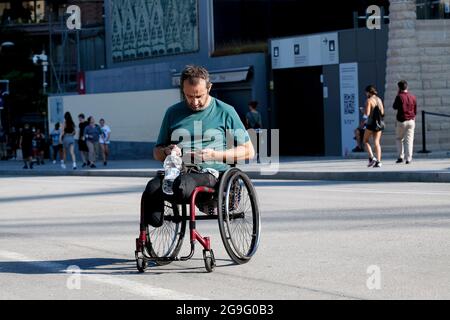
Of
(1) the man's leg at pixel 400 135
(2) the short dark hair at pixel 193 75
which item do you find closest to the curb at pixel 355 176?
(1) the man's leg at pixel 400 135

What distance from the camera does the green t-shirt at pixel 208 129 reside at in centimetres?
887

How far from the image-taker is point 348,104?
31.9 meters

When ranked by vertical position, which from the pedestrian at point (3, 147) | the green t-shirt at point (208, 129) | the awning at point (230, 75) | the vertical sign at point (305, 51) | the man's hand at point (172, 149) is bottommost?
the pedestrian at point (3, 147)

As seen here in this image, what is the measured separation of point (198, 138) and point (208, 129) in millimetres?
113

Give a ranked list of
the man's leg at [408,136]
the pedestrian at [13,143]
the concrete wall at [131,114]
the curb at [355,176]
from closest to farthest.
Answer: the curb at [355,176] < the man's leg at [408,136] < the concrete wall at [131,114] < the pedestrian at [13,143]

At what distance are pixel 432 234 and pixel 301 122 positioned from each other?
24520 millimetres

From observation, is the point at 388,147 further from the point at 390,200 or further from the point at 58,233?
the point at 58,233

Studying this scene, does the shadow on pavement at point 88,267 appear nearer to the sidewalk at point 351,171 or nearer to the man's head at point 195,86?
the man's head at point 195,86

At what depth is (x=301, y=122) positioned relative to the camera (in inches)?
1388

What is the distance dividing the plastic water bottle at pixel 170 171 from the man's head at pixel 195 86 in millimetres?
495

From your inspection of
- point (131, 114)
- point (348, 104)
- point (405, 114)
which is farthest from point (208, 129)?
point (131, 114)

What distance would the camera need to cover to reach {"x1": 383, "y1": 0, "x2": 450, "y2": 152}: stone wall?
94.9ft

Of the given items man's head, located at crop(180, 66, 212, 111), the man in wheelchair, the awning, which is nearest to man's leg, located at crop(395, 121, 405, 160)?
the awning

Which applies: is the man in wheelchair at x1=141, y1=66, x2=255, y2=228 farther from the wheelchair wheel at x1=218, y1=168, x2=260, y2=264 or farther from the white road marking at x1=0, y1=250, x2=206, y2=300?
the white road marking at x1=0, y1=250, x2=206, y2=300
